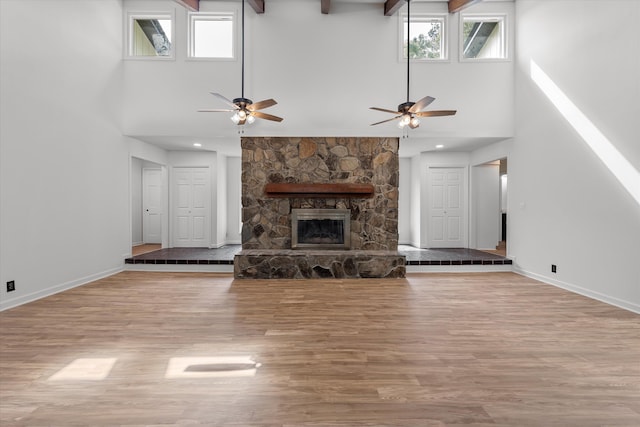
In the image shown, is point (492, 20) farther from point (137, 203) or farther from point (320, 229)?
point (137, 203)

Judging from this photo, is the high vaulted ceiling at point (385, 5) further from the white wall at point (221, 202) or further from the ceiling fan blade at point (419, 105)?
the white wall at point (221, 202)

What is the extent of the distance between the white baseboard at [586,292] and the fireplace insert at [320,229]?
10.5 ft

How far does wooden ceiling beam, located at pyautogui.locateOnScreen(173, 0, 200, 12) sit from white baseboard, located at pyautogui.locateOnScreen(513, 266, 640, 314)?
7.64m

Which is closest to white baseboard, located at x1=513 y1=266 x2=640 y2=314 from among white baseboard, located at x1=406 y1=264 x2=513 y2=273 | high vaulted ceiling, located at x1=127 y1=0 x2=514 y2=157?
white baseboard, located at x1=406 y1=264 x2=513 y2=273

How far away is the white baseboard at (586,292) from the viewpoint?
3391 millimetres

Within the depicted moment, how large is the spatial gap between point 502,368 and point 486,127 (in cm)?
463

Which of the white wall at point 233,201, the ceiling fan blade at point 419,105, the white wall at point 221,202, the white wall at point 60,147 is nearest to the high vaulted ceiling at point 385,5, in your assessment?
the white wall at point 60,147

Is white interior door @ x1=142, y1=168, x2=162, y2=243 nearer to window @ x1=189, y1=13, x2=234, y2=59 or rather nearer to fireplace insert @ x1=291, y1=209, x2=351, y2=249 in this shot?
window @ x1=189, y1=13, x2=234, y2=59

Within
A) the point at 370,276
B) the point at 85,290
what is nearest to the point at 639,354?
the point at 370,276

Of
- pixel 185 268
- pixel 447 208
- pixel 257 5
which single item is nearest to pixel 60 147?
pixel 185 268

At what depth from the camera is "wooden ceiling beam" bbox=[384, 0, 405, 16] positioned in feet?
16.1

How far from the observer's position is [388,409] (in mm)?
1686

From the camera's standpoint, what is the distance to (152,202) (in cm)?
820

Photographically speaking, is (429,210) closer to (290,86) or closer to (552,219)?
(552,219)
